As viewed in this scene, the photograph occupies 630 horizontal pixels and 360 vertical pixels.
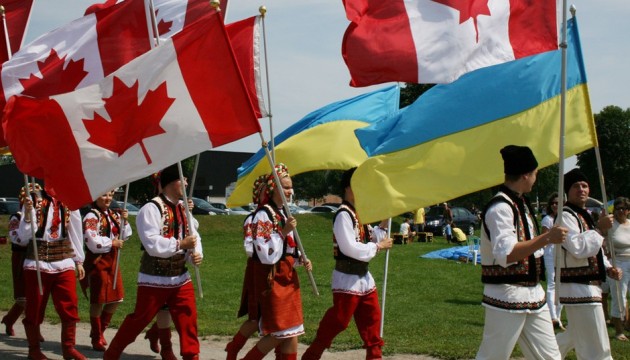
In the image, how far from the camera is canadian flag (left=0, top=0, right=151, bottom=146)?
930cm

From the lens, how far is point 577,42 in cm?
743

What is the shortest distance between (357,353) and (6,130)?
450 cm

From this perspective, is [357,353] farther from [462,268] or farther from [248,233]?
[462,268]

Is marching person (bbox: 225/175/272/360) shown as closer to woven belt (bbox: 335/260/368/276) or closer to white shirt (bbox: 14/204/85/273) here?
woven belt (bbox: 335/260/368/276)

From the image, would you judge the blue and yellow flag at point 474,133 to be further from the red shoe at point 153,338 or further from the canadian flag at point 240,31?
the red shoe at point 153,338

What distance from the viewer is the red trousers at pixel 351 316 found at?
8.41 m

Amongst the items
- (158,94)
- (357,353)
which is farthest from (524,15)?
(357,353)

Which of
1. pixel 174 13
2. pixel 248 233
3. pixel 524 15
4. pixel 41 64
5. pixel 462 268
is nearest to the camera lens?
pixel 524 15

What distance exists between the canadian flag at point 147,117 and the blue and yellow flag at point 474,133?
1219 mm

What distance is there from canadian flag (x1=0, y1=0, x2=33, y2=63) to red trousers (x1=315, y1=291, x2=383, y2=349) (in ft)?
18.0

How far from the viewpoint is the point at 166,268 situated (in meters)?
8.25

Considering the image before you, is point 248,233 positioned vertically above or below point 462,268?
above

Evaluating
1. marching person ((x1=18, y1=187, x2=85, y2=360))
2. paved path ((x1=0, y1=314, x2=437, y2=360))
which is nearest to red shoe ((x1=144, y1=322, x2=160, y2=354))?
paved path ((x1=0, y1=314, x2=437, y2=360))

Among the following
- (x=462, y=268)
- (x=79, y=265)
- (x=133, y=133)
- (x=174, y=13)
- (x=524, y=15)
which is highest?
(x=174, y=13)
